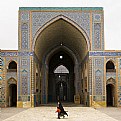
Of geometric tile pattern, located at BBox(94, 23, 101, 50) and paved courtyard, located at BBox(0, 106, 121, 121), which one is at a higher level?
geometric tile pattern, located at BBox(94, 23, 101, 50)

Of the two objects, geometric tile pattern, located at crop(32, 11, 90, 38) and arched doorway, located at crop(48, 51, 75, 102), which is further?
arched doorway, located at crop(48, 51, 75, 102)

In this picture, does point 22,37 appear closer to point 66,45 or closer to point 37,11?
point 37,11

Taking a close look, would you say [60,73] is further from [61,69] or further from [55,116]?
[55,116]

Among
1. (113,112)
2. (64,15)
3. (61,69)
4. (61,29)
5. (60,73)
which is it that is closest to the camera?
(113,112)

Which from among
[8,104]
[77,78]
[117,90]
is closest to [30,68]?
[8,104]

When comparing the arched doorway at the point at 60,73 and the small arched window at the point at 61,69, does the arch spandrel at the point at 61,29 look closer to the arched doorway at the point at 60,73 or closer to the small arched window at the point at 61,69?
the arched doorway at the point at 60,73

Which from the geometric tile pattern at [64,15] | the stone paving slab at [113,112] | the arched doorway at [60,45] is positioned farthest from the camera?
the arched doorway at [60,45]

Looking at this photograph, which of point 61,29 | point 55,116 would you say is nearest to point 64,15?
point 61,29

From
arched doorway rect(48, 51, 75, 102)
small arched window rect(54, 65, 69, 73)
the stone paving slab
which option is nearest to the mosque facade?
the stone paving slab

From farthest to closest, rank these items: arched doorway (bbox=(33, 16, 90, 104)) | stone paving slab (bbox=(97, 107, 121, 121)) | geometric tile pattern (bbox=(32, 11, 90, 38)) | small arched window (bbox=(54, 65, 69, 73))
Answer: small arched window (bbox=(54, 65, 69, 73))
arched doorway (bbox=(33, 16, 90, 104))
geometric tile pattern (bbox=(32, 11, 90, 38))
stone paving slab (bbox=(97, 107, 121, 121))

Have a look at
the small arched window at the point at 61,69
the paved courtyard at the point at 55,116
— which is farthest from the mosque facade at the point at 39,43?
the small arched window at the point at 61,69

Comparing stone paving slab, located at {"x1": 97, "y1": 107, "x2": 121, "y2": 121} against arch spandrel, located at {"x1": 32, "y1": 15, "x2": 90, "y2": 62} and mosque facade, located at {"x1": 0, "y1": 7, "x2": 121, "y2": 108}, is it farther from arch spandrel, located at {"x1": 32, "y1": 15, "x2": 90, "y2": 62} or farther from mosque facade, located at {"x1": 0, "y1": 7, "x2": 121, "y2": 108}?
arch spandrel, located at {"x1": 32, "y1": 15, "x2": 90, "y2": 62}

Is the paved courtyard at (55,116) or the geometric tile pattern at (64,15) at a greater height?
the geometric tile pattern at (64,15)

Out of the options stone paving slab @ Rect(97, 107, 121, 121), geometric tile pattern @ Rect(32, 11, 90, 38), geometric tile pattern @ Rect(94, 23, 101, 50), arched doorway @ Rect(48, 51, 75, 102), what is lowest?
stone paving slab @ Rect(97, 107, 121, 121)
